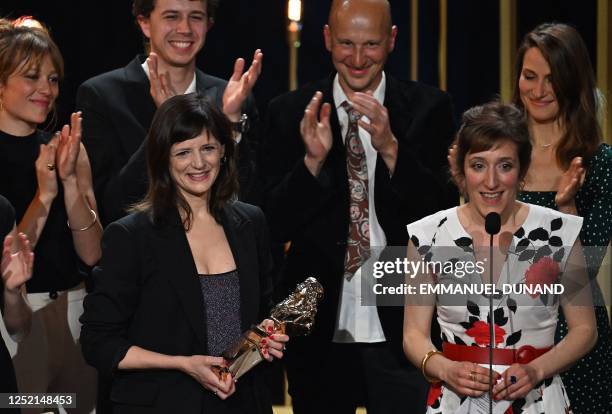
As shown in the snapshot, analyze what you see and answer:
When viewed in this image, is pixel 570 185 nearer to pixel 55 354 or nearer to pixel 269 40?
pixel 55 354

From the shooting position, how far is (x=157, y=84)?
3.48 meters

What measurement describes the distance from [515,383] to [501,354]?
124mm

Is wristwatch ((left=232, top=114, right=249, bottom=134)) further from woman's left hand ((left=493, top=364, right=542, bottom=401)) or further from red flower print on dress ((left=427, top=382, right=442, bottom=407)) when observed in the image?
woman's left hand ((left=493, top=364, right=542, bottom=401))

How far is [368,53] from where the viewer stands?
3.56 metres

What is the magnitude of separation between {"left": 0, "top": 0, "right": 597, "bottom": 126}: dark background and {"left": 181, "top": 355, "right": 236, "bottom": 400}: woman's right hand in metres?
2.60

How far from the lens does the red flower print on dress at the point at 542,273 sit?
2967mm

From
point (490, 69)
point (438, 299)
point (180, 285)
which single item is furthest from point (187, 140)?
point (490, 69)

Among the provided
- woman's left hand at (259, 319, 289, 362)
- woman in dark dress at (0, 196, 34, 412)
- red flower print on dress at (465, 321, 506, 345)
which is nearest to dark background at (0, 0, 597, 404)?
woman in dark dress at (0, 196, 34, 412)

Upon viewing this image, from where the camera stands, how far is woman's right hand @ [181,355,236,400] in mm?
2738

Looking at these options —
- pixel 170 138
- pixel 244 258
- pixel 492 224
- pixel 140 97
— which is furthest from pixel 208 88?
pixel 492 224

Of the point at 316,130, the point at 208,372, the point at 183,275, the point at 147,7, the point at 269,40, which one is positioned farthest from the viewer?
the point at 269,40

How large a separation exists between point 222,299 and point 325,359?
754 mm

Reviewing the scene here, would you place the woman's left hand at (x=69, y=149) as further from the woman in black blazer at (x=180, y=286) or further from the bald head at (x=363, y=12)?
the bald head at (x=363, y=12)

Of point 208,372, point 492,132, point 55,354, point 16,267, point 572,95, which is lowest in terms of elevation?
point 55,354
